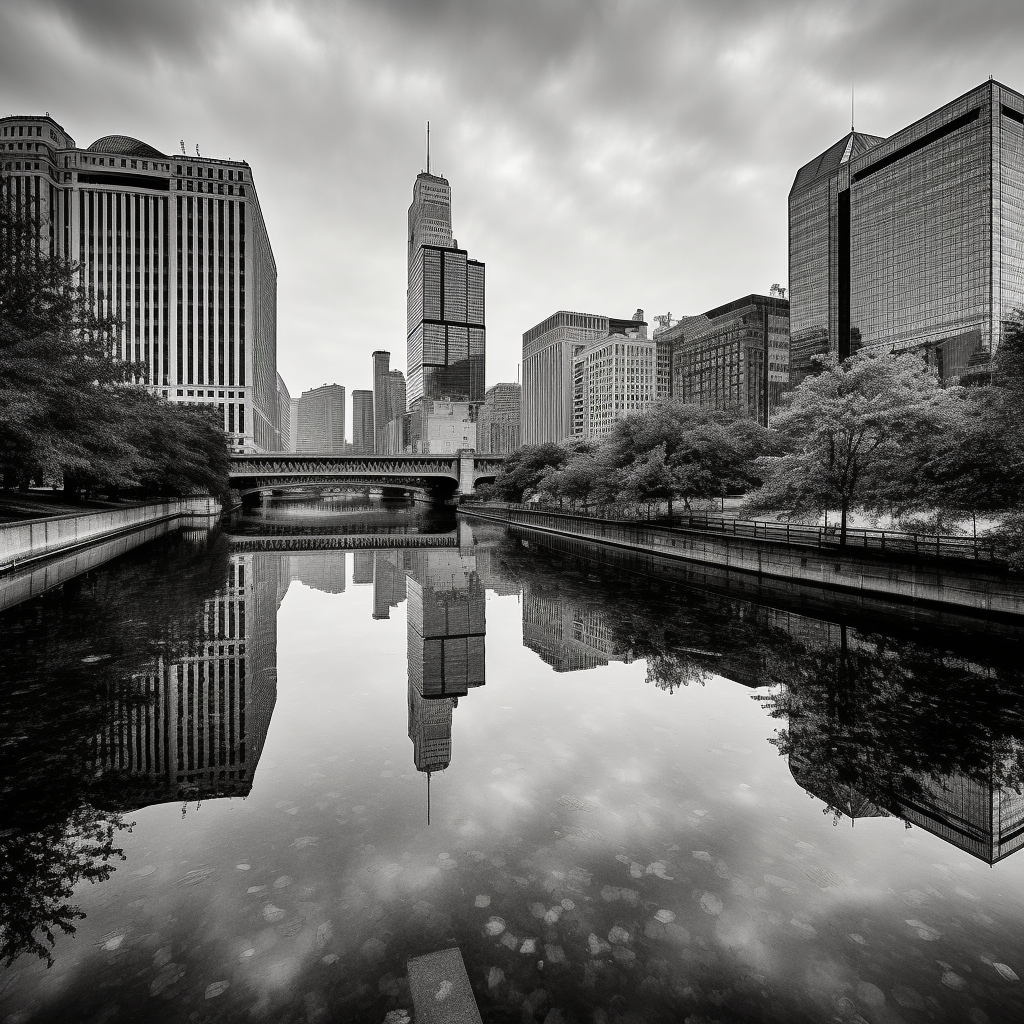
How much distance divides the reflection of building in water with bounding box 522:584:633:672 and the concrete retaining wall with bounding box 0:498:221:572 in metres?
22.8

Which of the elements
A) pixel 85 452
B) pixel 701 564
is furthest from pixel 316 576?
pixel 701 564

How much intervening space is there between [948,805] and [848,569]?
1815 centimetres

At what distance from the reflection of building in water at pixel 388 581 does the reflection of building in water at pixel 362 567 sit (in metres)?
0.26

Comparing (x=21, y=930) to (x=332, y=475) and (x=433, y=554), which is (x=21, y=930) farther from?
(x=332, y=475)

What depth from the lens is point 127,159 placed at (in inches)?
5276

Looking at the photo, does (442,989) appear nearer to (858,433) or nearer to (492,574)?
(492,574)

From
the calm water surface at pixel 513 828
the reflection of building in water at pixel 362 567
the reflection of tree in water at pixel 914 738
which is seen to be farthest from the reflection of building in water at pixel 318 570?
the reflection of tree in water at pixel 914 738

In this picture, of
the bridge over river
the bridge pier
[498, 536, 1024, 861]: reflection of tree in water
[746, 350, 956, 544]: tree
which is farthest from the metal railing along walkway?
the bridge pier

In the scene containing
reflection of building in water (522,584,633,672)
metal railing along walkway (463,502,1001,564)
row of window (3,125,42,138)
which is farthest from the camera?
row of window (3,125,42,138)

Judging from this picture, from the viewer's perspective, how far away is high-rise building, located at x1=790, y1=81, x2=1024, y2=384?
13212 centimetres

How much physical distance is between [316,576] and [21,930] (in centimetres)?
2396

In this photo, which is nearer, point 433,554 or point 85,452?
point 85,452

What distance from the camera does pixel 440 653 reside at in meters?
15.0

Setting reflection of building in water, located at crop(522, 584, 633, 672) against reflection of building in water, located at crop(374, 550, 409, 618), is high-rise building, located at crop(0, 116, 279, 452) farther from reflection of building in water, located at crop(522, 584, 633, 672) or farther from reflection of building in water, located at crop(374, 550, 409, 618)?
reflection of building in water, located at crop(522, 584, 633, 672)
